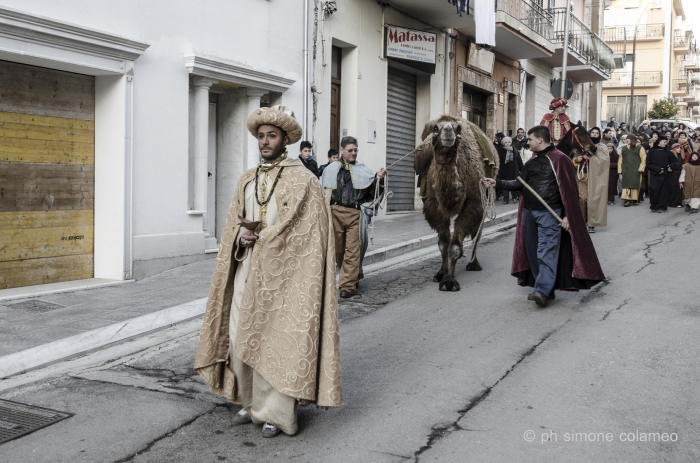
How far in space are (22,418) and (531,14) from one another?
822 inches

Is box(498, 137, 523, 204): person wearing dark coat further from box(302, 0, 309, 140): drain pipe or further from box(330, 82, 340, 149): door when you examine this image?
box(302, 0, 309, 140): drain pipe

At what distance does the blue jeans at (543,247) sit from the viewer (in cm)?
777

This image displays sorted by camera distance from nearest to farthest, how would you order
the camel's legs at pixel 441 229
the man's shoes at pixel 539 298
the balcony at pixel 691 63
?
1. the man's shoes at pixel 539 298
2. the camel's legs at pixel 441 229
3. the balcony at pixel 691 63

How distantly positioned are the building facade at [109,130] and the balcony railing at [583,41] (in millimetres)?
17592

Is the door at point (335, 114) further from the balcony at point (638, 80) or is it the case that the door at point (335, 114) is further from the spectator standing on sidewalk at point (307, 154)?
the balcony at point (638, 80)

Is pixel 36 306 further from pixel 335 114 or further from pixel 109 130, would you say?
pixel 335 114

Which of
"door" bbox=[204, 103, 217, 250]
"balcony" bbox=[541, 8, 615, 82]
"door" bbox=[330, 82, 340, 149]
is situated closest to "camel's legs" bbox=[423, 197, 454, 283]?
"door" bbox=[204, 103, 217, 250]

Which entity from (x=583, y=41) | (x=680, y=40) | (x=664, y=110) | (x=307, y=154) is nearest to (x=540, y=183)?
(x=307, y=154)

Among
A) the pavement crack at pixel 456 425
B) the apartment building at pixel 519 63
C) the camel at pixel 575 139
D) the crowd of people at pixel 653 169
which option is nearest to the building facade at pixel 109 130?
the camel at pixel 575 139

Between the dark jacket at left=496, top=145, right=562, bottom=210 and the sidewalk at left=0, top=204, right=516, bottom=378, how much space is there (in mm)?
3662

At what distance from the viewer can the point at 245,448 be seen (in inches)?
165

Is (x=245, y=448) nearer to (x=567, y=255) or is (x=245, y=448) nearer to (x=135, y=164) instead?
(x=567, y=255)

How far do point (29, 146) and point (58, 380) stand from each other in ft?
14.1

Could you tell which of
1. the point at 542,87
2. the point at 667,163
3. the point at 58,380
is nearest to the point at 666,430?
the point at 58,380
